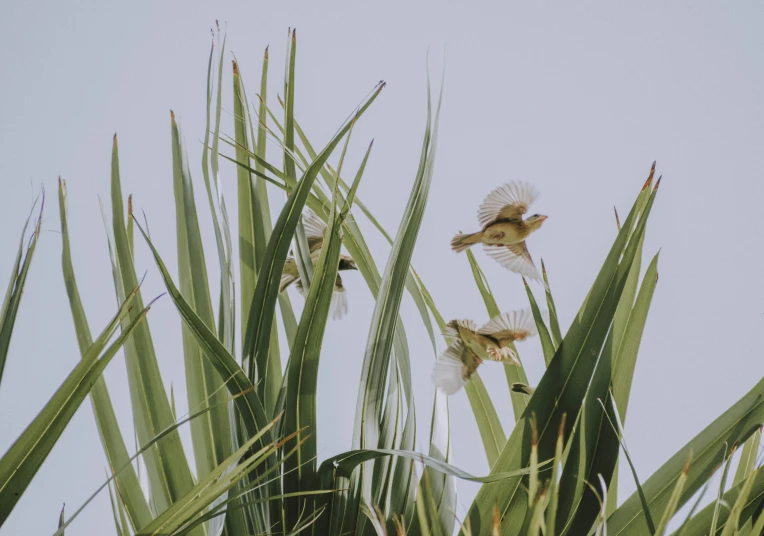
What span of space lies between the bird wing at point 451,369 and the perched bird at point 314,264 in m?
0.11

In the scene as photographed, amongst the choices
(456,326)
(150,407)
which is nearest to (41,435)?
(150,407)

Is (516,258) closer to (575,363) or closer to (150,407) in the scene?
(575,363)

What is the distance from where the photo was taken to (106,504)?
801 millimetres

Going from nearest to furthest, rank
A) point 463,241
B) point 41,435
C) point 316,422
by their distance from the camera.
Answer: point 41,435
point 316,422
point 463,241

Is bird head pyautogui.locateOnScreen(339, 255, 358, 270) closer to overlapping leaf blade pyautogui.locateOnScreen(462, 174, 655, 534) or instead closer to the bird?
the bird

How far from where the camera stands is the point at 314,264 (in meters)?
0.55

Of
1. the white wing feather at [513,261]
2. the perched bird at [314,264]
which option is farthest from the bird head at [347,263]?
the white wing feather at [513,261]

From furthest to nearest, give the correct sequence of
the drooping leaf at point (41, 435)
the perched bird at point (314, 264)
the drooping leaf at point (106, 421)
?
the perched bird at point (314, 264) < the drooping leaf at point (106, 421) < the drooping leaf at point (41, 435)

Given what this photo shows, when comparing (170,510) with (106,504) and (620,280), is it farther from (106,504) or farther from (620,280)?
(106,504)

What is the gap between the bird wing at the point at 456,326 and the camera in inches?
18.0

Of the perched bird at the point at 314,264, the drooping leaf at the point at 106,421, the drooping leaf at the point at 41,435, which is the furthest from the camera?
the perched bird at the point at 314,264

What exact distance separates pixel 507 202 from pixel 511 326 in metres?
0.10

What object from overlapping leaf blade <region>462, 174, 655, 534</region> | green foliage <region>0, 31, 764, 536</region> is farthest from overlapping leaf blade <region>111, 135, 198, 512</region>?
overlapping leaf blade <region>462, 174, 655, 534</region>

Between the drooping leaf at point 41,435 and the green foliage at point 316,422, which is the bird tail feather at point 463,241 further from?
the drooping leaf at point 41,435
